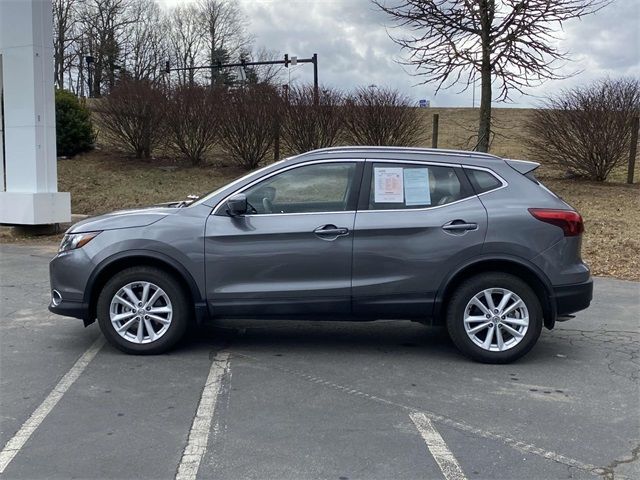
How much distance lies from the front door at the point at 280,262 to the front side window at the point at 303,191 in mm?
67

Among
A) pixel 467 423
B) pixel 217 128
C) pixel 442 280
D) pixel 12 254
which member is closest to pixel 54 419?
pixel 467 423

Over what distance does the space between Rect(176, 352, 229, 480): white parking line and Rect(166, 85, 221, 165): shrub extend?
13.6 metres

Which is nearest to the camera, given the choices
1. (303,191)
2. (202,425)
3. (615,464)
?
(615,464)

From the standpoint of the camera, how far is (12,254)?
10586mm

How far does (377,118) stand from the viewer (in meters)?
17.2

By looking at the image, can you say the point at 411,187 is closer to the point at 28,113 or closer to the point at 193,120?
the point at 28,113

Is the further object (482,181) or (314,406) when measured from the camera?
(482,181)

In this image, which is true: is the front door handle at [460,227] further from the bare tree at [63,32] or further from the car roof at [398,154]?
the bare tree at [63,32]

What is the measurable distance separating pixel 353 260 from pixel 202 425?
1.83 metres

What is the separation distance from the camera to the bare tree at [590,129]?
15109mm

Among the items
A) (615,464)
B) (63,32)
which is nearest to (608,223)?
(615,464)

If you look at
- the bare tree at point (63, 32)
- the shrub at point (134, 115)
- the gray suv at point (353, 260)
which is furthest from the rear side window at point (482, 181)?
the bare tree at point (63, 32)

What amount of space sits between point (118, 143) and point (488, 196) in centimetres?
1657

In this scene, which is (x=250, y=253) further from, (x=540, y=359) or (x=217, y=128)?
(x=217, y=128)
